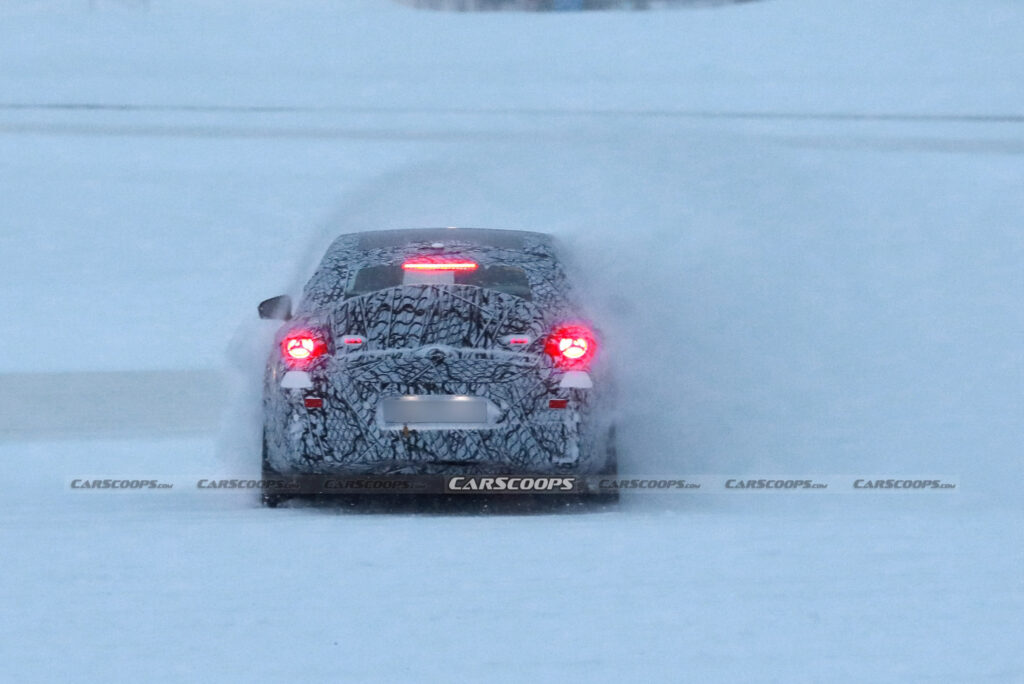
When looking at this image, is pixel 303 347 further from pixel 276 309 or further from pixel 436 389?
pixel 276 309

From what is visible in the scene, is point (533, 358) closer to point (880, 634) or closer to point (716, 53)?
point (880, 634)

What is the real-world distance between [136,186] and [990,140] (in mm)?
9865

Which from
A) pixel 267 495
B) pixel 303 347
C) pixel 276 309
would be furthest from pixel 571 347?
pixel 276 309

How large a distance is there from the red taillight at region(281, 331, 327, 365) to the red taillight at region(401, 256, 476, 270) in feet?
2.06

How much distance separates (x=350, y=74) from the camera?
72.8ft

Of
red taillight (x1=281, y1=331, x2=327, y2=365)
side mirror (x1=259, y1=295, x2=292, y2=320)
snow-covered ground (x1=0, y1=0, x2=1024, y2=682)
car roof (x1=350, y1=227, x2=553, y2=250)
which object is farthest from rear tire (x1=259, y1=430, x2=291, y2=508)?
car roof (x1=350, y1=227, x2=553, y2=250)

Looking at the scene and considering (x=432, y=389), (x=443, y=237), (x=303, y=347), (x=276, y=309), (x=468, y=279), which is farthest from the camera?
(x=443, y=237)

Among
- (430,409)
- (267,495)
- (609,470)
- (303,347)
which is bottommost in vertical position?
(267,495)

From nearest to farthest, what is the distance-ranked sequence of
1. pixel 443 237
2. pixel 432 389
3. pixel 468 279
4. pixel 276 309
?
pixel 432 389 → pixel 468 279 → pixel 276 309 → pixel 443 237

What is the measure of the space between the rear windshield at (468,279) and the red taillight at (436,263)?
0.04 metres

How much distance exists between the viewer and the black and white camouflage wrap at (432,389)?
19.8 ft

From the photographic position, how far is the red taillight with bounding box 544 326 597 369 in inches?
242

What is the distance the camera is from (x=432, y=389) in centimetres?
600

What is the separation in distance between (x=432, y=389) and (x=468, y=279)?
2.31 feet
